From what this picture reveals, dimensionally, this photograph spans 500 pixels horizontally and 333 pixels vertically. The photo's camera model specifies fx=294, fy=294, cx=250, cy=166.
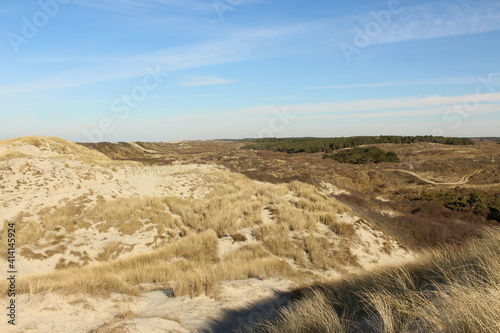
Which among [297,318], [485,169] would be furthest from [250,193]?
[485,169]

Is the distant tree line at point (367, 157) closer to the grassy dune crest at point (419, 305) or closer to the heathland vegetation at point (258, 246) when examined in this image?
the heathland vegetation at point (258, 246)

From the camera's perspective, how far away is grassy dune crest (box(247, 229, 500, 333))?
2.84 m

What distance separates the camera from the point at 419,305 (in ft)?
12.2

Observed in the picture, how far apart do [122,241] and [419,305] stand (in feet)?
35.2

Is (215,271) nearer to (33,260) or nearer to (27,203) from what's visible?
(33,260)

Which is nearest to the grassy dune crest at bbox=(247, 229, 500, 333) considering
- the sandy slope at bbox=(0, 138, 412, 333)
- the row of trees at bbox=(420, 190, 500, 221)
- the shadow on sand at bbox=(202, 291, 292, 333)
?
the shadow on sand at bbox=(202, 291, 292, 333)

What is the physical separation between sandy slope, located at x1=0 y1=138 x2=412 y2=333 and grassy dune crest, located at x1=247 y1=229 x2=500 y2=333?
1426 mm

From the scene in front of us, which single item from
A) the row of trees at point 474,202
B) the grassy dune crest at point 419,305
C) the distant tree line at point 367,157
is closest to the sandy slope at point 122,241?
the grassy dune crest at point 419,305

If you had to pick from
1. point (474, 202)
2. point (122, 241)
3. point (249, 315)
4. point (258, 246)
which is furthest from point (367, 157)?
point (249, 315)

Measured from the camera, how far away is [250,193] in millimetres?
17516

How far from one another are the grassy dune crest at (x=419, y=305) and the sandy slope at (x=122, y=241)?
56.1 inches

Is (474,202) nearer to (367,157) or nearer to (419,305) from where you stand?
(419,305)

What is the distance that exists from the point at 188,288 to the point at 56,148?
3550 cm

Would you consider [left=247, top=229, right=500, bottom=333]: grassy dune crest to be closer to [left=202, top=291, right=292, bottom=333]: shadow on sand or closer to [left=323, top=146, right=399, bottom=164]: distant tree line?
[left=202, top=291, right=292, bottom=333]: shadow on sand
